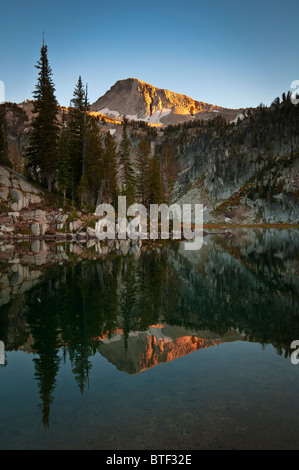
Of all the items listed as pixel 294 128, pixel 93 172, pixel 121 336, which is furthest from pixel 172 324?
pixel 294 128

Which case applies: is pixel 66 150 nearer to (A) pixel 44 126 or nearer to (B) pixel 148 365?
(A) pixel 44 126

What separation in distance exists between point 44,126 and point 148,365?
56425mm

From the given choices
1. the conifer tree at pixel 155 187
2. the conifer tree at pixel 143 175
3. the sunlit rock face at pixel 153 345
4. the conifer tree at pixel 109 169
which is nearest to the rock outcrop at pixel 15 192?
the conifer tree at pixel 109 169

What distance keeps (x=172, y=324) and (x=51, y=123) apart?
53.9 metres

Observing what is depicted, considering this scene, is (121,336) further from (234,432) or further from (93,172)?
(93,172)

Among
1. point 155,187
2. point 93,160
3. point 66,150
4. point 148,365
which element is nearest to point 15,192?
point 66,150

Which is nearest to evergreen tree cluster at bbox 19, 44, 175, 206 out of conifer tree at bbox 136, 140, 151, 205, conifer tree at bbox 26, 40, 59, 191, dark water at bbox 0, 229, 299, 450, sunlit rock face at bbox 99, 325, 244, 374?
conifer tree at bbox 26, 40, 59, 191

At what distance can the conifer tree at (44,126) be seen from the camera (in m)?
56.2

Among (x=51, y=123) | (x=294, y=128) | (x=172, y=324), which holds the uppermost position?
(x=294, y=128)

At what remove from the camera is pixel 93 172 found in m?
62.2

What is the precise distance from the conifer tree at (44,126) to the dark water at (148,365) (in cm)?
4120

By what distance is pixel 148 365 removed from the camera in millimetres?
8898

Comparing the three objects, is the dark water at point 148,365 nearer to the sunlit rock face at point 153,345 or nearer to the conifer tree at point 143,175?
the sunlit rock face at point 153,345

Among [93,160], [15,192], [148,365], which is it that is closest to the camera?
[148,365]
